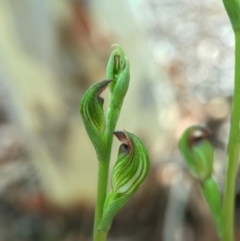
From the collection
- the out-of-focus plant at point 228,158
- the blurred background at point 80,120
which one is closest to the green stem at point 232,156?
the out-of-focus plant at point 228,158

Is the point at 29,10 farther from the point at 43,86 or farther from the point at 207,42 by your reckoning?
the point at 207,42

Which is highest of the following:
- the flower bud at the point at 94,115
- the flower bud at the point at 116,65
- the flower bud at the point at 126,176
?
the flower bud at the point at 116,65

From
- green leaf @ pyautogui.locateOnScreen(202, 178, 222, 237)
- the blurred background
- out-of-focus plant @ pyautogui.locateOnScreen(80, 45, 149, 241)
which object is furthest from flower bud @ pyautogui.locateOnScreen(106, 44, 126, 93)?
the blurred background

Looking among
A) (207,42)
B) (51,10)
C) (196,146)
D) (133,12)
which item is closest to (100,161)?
(196,146)

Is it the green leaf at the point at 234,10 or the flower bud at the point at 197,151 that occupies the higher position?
the green leaf at the point at 234,10

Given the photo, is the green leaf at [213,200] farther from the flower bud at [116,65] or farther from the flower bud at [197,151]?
the flower bud at [116,65]

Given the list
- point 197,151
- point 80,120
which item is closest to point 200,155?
point 197,151
